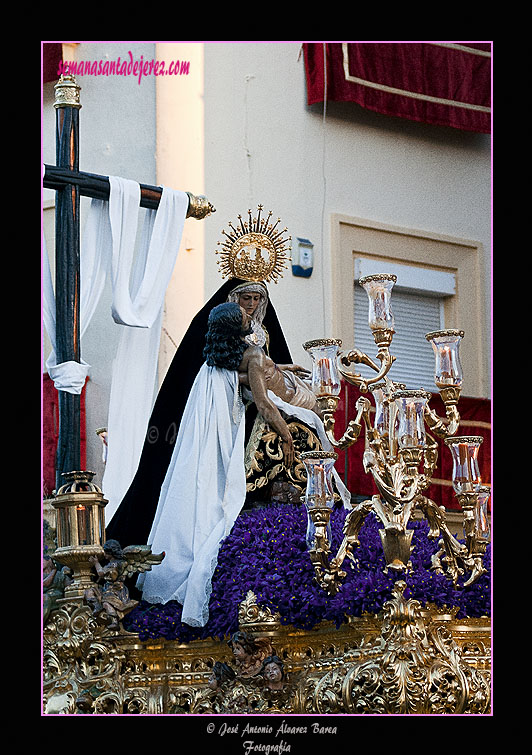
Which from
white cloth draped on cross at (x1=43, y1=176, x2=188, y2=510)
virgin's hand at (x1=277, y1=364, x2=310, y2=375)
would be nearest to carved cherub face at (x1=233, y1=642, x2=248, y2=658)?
white cloth draped on cross at (x1=43, y1=176, x2=188, y2=510)

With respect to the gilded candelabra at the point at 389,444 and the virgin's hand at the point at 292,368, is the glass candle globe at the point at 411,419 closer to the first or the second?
the gilded candelabra at the point at 389,444

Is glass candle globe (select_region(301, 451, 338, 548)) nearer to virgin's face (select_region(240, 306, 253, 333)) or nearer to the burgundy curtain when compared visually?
virgin's face (select_region(240, 306, 253, 333))

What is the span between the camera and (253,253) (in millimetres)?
11016

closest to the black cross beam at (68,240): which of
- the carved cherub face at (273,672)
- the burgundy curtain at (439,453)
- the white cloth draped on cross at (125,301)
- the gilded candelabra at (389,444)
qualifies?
the white cloth draped on cross at (125,301)

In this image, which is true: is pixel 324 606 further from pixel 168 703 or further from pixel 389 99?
pixel 389 99

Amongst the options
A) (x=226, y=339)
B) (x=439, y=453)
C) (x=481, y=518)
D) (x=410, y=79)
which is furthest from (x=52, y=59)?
(x=481, y=518)

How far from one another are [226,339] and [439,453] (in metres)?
3.30

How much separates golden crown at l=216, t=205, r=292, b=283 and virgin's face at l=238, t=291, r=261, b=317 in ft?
0.47

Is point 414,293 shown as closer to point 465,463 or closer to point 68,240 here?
point 68,240

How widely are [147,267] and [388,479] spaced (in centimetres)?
276

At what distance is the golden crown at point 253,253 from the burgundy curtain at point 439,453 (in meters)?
1.99

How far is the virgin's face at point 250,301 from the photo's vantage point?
1087 centimetres

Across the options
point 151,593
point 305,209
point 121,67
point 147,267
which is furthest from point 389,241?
point 151,593

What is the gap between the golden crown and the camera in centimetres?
1098
